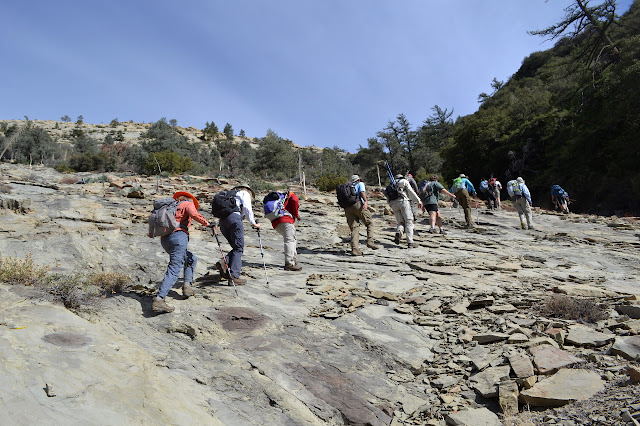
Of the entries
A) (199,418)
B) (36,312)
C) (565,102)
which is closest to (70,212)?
(36,312)

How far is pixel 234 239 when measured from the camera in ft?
21.3

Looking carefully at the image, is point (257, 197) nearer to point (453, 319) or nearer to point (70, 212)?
point (70, 212)

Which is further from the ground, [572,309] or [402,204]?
[402,204]

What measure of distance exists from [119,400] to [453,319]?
400 centimetres

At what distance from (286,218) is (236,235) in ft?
4.59

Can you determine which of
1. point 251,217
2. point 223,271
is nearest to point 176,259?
point 223,271

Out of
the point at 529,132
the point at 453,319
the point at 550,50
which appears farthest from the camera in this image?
the point at 550,50

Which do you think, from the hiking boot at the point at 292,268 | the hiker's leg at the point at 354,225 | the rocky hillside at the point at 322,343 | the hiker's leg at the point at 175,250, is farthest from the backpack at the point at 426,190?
the hiker's leg at the point at 175,250

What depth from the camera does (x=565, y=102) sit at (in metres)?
25.5

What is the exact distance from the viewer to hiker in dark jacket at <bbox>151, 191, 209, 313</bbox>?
16.0 feet

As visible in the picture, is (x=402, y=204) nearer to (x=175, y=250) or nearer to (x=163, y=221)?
(x=175, y=250)

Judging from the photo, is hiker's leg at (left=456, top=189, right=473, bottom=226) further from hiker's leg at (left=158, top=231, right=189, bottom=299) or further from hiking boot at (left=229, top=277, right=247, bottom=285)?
hiker's leg at (left=158, top=231, right=189, bottom=299)

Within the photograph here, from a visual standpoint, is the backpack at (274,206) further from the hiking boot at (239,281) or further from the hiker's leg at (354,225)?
the hiker's leg at (354,225)

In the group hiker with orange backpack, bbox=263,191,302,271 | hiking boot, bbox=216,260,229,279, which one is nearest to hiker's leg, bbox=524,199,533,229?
hiker with orange backpack, bbox=263,191,302,271
